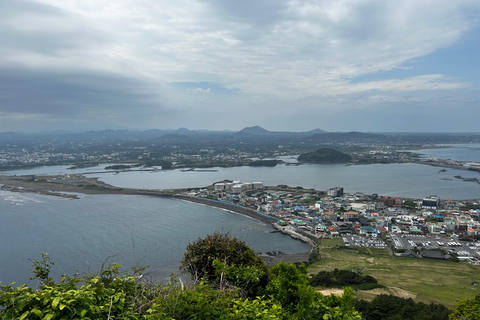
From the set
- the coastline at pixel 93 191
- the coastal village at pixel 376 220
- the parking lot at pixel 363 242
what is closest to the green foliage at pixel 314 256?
the coastal village at pixel 376 220

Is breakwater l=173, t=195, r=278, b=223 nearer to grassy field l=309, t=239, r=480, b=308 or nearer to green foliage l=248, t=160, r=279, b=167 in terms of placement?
grassy field l=309, t=239, r=480, b=308

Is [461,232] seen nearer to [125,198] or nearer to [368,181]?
[368,181]

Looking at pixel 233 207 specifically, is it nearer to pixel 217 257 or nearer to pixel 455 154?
pixel 217 257

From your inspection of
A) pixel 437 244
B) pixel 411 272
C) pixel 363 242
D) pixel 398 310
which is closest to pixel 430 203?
pixel 437 244

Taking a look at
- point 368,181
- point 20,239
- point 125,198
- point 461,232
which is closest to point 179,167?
point 125,198

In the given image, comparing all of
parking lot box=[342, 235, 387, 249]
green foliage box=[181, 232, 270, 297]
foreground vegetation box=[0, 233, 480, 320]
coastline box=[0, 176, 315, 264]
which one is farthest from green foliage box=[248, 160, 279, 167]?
green foliage box=[181, 232, 270, 297]

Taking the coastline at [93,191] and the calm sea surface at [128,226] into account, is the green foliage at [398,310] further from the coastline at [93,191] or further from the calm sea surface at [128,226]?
the coastline at [93,191]
